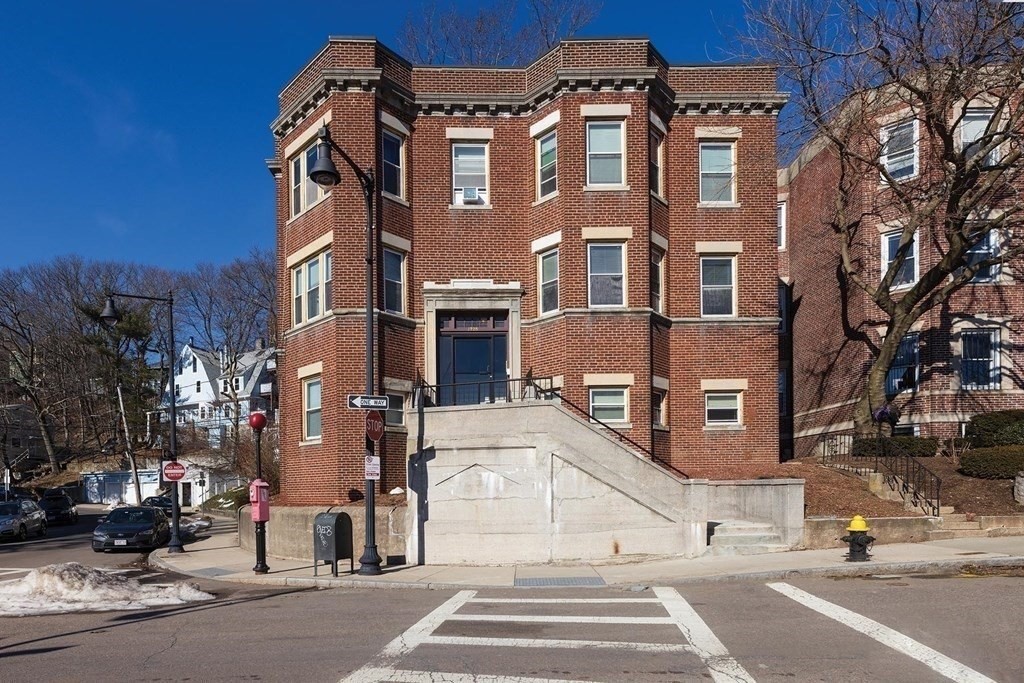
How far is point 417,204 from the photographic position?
20672 mm

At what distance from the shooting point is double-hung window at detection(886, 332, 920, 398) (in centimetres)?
2339

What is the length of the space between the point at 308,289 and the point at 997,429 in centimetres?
1791

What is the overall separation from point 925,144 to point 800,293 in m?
7.34

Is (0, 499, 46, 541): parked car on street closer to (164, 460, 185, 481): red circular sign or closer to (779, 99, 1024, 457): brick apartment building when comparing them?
(164, 460, 185, 481): red circular sign

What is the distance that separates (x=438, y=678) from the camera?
287 inches

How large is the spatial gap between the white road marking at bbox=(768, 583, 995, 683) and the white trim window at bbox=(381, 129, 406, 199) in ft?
44.3

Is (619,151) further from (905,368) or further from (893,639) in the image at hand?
(893,639)

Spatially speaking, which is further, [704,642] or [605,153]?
[605,153]

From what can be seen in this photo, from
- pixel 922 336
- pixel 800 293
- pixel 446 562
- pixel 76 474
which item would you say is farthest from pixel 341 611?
pixel 76 474

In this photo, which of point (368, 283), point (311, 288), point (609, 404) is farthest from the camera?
point (311, 288)

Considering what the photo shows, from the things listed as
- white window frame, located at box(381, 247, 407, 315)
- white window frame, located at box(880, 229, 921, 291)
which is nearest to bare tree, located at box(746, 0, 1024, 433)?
white window frame, located at box(880, 229, 921, 291)

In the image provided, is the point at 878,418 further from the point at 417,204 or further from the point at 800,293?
the point at 417,204

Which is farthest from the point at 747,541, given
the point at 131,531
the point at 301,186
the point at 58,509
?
the point at 58,509

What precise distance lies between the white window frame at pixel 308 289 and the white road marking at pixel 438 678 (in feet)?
42.9
